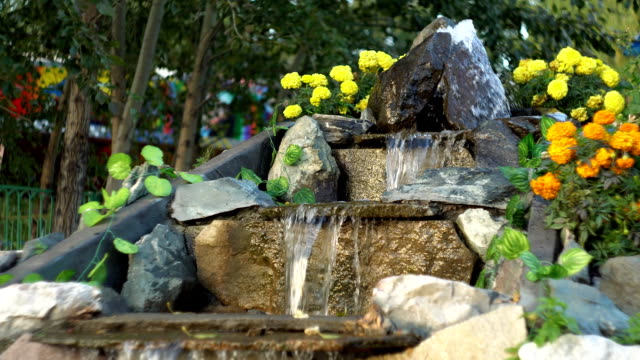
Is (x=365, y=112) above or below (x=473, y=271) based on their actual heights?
above

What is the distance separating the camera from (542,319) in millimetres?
3256

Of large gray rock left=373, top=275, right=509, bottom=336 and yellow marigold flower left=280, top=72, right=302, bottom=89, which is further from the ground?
yellow marigold flower left=280, top=72, right=302, bottom=89

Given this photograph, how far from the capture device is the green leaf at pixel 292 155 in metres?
5.88

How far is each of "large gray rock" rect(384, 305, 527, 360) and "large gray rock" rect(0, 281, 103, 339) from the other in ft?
5.93

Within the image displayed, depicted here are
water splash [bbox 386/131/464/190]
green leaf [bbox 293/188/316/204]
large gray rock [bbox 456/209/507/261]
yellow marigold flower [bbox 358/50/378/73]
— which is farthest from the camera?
yellow marigold flower [bbox 358/50/378/73]

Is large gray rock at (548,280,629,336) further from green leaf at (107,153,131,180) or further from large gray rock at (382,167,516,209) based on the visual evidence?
green leaf at (107,153,131,180)

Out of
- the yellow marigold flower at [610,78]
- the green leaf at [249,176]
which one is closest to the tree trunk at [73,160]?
the green leaf at [249,176]

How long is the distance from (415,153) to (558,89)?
5.49 ft

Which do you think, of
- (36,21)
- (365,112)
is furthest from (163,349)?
(36,21)

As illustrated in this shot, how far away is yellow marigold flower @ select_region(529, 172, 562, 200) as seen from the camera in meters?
4.16

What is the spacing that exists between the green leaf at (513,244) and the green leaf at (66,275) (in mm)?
2462

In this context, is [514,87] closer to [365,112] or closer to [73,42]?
[365,112]

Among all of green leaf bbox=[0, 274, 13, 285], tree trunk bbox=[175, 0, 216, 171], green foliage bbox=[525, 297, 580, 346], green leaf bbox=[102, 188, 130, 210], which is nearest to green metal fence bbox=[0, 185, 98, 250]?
tree trunk bbox=[175, 0, 216, 171]

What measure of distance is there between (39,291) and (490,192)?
2712mm
